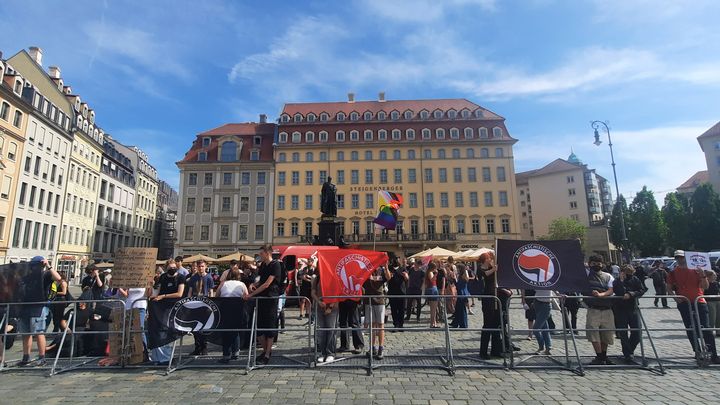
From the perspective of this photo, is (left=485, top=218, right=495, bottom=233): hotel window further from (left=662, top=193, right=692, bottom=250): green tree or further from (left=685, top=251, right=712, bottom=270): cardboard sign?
(left=685, top=251, right=712, bottom=270): cardboard sign

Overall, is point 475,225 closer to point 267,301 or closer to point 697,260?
point 697,260

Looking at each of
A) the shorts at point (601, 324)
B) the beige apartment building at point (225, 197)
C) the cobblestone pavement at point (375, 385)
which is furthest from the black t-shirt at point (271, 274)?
the beige apartment building at point (225, 197)

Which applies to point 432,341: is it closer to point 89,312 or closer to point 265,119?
point 89,312

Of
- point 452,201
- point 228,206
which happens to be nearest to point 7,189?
point 228,206

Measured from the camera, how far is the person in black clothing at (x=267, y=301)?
6.91m

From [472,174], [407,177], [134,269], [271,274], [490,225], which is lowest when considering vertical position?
[271,274]

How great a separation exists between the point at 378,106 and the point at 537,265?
5356cm

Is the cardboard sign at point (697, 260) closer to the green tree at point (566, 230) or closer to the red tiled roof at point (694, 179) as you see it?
the green tree at point (566, 230)

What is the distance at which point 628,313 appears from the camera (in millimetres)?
7125

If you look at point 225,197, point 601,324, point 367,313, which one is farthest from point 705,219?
point 367,313

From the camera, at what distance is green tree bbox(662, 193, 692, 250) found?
5516 cm

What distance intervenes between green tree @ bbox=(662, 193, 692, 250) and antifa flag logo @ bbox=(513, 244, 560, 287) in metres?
63.4

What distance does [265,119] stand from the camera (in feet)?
201

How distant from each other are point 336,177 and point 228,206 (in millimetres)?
14639
